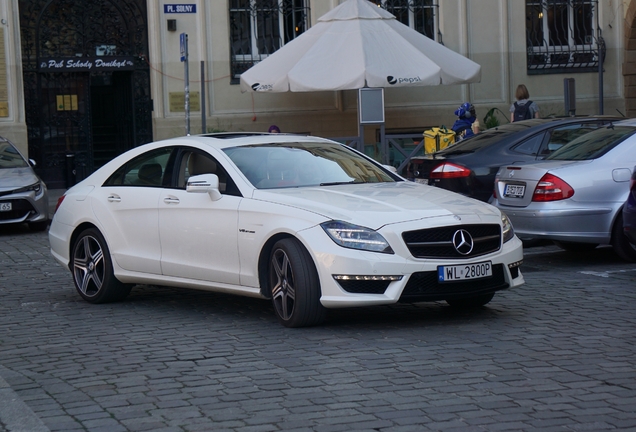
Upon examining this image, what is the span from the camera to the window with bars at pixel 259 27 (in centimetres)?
2327

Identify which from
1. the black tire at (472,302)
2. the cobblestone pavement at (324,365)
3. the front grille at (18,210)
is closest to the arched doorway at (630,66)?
the front grille at (18,210)

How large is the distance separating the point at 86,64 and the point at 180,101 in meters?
2.21

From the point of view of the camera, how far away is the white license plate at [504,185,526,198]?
34.9 feet

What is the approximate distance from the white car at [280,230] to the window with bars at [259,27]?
14003mm

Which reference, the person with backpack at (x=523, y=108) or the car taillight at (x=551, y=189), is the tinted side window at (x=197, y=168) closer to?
the car taillight at (x=551, y=189)

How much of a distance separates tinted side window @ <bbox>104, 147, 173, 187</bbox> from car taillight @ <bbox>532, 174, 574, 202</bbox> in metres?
3.85

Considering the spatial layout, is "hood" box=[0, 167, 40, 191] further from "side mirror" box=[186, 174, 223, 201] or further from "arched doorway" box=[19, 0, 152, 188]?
"side mirror" box=[186, 174, 223, 201]

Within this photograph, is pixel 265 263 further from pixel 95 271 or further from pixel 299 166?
pixel 95 271

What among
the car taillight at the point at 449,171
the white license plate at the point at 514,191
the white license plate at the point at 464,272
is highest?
the car taillight at the point at 449,171

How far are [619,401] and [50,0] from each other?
64.0ft

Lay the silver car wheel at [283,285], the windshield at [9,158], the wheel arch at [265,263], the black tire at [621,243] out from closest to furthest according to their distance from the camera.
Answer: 1. the silver car wheel at [283,285]
2. the wheel arch at [265,263]
3. the black tire at [621,243]
4. the windshield at [9,158]

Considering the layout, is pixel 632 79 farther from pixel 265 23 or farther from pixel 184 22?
pixel 184 22

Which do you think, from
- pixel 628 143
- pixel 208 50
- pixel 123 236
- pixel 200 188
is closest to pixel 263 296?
A: pixel 200 188

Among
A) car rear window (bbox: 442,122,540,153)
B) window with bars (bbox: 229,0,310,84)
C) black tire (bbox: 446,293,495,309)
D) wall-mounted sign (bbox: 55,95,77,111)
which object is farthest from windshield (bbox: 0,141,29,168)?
black tire (bbox: 446,293,495,309)
